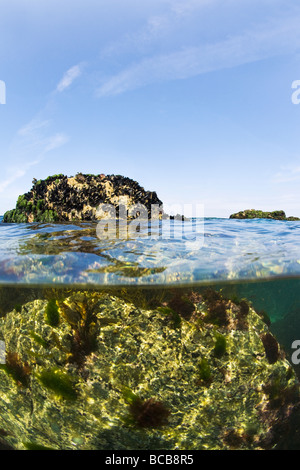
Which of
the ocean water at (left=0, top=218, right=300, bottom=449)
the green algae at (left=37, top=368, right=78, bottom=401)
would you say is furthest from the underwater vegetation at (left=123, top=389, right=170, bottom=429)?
the ocean water at (left=0, top=218, right=300, bottom=449)

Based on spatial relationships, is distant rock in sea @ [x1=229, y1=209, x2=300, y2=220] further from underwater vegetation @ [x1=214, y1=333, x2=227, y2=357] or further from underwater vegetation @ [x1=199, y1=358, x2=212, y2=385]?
underwater vegetation @ [x1=199, y1=358, x2=212, y2=385]

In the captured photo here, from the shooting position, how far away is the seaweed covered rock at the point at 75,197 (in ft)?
34.3

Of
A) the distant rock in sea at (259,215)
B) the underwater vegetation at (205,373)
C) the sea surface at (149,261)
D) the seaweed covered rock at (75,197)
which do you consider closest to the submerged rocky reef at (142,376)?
the underwater vegetation at (205,373)

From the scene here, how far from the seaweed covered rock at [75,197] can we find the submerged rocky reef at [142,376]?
17.9 ft

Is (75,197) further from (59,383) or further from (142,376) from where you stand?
(142,376)

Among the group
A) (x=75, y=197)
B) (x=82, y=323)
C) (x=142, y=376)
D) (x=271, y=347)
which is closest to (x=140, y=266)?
(x=82, y=323)

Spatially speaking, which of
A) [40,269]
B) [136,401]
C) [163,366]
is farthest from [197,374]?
[40,269]

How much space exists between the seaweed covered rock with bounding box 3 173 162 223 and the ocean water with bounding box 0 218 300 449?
1.57m

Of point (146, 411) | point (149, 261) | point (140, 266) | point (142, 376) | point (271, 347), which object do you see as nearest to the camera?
point (146, 411)

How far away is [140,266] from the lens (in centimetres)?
645

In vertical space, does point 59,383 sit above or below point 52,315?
below

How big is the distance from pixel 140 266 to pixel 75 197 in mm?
5384

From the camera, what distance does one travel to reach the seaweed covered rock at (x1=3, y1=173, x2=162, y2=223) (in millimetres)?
10445
